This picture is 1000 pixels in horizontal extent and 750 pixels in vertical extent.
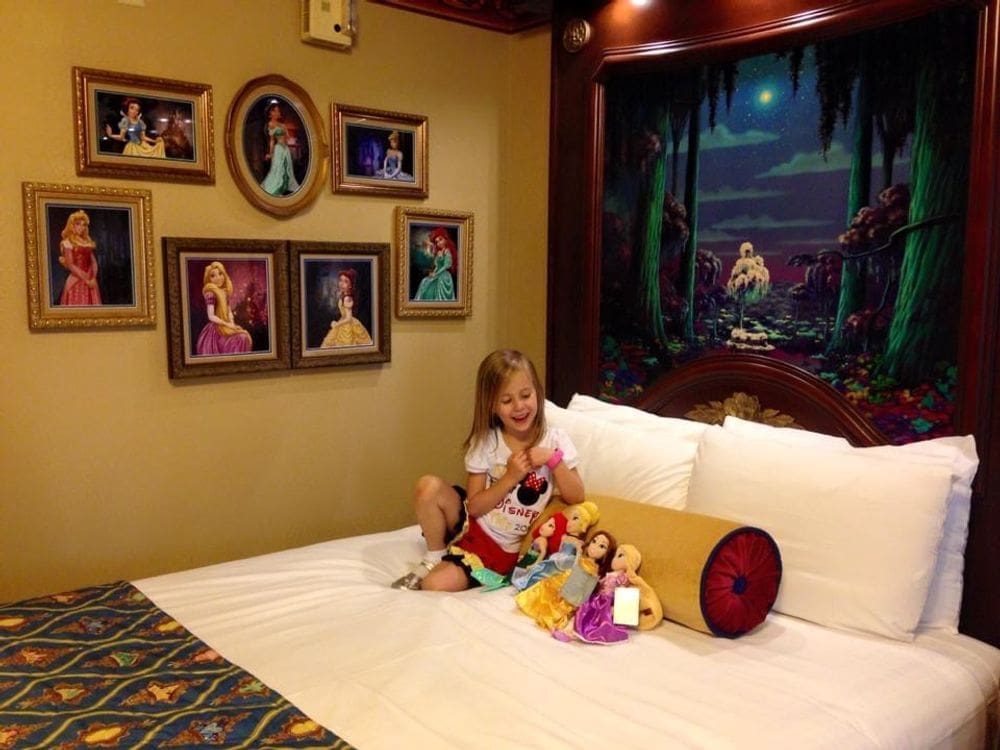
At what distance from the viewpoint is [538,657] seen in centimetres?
182

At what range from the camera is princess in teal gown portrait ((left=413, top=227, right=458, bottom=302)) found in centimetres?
330

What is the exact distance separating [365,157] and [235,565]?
153 cm

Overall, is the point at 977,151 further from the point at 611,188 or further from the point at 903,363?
the point at 611,188

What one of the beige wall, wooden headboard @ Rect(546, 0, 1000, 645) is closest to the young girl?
wooden headboard @ Rect(546, 0, 1000, 645)

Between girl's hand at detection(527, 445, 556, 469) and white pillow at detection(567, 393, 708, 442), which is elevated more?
white pillow at detection(567, 393, 708, 442)

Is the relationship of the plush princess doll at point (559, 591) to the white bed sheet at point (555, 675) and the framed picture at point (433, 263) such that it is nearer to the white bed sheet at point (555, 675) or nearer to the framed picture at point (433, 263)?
the white bed sheet at point (555, 675)

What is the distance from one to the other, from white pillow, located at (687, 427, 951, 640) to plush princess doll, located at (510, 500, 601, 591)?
0.33m

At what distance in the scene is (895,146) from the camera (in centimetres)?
222

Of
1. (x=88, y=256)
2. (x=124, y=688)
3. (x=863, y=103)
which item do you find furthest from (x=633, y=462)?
(x=88, y=256)

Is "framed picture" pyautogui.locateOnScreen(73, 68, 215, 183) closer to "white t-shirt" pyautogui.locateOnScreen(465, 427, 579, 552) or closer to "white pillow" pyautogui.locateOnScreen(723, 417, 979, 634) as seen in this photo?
"white t-shirt" pyautogui.locateOnScreen(465, 427, 579, 552)

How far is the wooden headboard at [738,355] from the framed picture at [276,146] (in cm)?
89

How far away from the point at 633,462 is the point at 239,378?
Answer: 136 centimetres

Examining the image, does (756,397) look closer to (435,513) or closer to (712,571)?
(712,571)

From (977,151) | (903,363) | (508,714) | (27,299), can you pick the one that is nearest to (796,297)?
(903,363)
